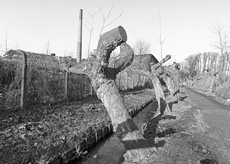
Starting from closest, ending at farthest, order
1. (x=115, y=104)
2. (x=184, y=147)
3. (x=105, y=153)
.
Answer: (x=115, y=104), (x=184, y=147), (x=105, y=153)

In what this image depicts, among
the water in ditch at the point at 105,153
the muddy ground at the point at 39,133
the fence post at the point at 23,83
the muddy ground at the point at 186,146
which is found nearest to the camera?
the muddy ground at the point at 39,133

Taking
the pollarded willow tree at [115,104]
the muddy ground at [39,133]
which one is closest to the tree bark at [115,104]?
the pollarded willow tree at [115,104]

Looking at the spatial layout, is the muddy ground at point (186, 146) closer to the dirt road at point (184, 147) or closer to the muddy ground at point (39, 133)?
the dirt road at point (184, 147)

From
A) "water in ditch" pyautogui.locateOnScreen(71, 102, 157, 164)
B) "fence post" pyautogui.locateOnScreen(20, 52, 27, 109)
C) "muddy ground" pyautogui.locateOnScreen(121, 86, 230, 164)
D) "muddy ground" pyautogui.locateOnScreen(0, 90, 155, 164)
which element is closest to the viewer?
"muddy ground" pyautogui.locateOnScreen(0, 90, 155, 164)

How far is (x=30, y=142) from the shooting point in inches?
142

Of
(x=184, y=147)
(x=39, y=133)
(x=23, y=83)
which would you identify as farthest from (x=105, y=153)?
(x=23, y=83)

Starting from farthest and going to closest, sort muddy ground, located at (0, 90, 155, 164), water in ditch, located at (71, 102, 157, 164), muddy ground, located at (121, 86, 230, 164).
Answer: water in ditch, located at (71, 102, 157, 164) → muddy ground, located at (121, 86, 230, 164) → muddy ground, located at (0, 90, 155, 164)

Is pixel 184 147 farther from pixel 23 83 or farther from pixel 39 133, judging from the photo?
pixel 23 83

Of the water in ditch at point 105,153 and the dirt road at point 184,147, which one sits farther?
the water in ditch at point 105,153

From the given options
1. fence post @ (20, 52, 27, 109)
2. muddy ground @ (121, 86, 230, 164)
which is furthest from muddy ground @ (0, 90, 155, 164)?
muddy ground @ (121, 86, 230, 164)

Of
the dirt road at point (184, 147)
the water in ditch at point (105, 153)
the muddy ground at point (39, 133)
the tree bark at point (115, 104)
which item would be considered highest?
the tree bark at point (115, 104)

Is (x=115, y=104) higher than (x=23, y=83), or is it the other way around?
(x=23, y=83)

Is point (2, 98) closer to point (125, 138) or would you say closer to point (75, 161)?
point (75, 161)

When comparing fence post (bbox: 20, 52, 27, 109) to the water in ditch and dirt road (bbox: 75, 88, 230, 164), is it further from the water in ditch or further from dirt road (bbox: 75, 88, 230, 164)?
dirt road (bbox: 75, 88, 230, 164)
